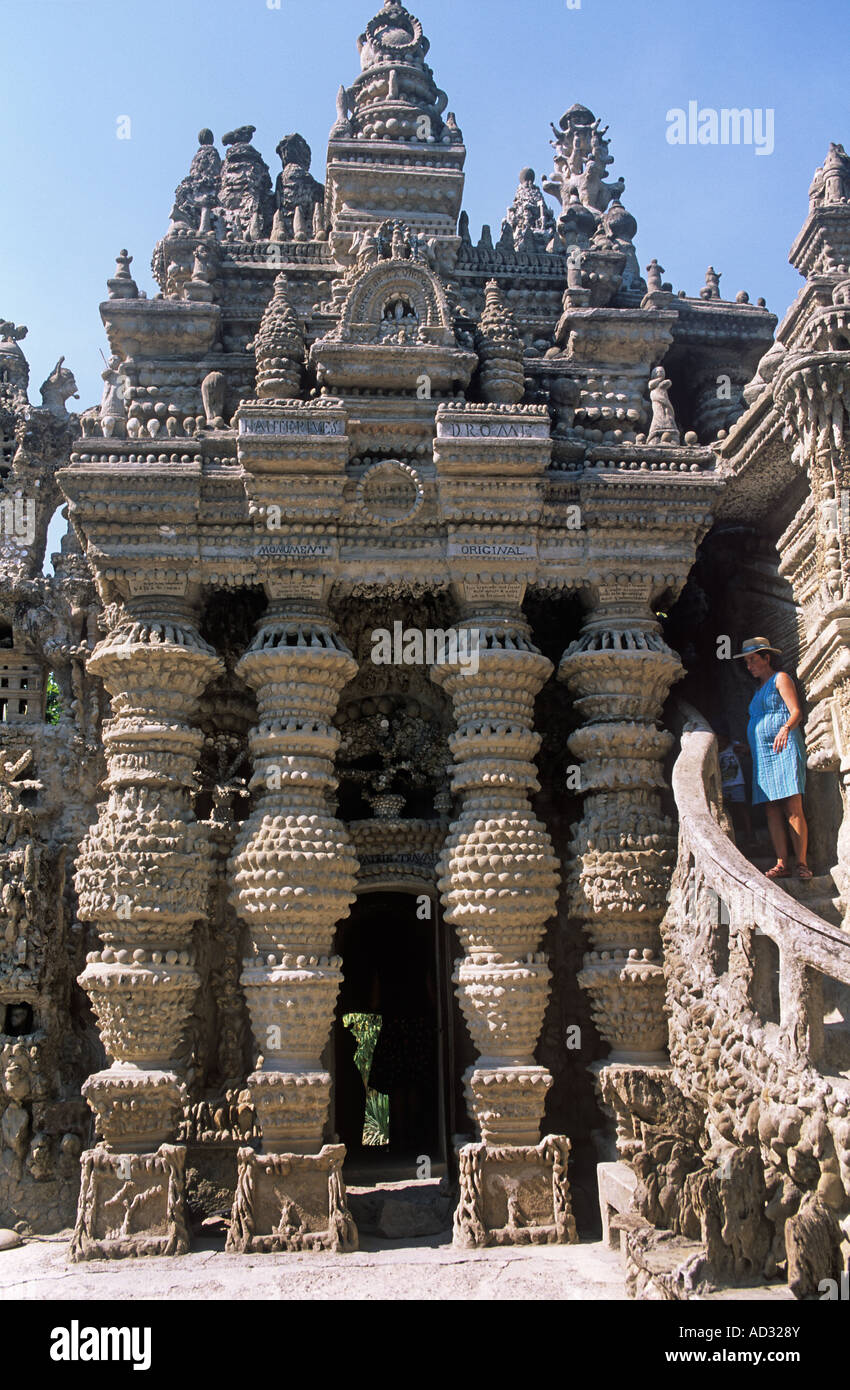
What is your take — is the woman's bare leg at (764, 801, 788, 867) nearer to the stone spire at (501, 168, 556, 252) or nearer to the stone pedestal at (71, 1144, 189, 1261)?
the stone pedestal at (71, 1144, 189, 1261)

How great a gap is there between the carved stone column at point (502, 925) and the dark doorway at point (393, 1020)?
3612 millimetres

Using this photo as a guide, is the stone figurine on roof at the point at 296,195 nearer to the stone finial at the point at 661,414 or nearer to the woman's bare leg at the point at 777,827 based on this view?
the stone finial at the point at 661,414

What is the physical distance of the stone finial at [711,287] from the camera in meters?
Result: 13.0

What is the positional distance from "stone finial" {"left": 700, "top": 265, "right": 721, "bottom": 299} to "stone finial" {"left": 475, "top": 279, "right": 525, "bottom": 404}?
312 cm

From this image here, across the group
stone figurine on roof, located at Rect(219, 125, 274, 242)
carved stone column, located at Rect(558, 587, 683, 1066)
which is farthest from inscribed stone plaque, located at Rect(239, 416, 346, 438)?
stone figurine on roof, located at Rect(219, 125, 274, 242)

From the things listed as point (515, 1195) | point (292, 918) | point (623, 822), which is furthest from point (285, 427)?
point (515, 1195)

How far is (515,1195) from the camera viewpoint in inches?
349

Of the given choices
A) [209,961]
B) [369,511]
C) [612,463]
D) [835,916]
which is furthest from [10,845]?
[835,916]

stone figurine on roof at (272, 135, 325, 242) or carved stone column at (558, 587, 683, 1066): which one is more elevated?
stone figurine on roof at (272, 135, 325, 242)

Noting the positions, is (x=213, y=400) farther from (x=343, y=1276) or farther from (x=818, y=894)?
(x=343, y=1276)

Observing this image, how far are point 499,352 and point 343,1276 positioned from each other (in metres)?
7.63

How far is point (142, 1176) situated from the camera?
342 inches

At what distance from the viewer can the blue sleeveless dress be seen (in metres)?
9.47

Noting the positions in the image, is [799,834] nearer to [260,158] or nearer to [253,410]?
[253,410]
